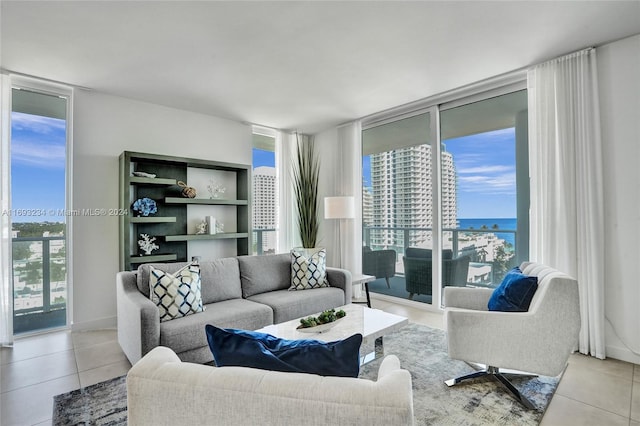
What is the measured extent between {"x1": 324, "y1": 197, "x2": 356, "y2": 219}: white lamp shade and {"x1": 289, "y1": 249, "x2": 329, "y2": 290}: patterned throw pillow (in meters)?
0.92

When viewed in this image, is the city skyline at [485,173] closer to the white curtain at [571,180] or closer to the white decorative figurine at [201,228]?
the white curtain at [571,180]

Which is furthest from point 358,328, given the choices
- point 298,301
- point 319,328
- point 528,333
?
point 528,333

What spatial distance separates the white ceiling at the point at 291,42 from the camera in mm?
2281

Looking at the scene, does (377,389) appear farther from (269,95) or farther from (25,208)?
(25,208)

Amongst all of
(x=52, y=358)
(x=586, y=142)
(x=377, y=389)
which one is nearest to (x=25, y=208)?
(x=52, y=358)

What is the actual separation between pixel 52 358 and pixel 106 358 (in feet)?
1.60

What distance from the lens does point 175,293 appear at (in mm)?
2670

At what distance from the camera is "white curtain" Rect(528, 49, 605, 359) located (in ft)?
9.18

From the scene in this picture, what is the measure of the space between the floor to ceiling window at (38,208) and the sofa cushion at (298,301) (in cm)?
230

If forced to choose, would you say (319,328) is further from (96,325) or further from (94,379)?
(96,325)

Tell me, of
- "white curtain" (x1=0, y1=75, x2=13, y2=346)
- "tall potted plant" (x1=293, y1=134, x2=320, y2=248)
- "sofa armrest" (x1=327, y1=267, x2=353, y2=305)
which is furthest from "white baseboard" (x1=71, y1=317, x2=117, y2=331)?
"tall potted plant" (x1=293, y1=134, x2=320, y2=248)

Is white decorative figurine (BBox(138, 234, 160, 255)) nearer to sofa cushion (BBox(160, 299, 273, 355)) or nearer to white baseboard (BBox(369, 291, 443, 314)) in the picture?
sofa cushion (BBox(160, 299, 273, 355))

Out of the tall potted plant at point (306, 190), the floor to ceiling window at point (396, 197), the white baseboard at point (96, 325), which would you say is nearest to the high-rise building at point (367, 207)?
the floor to ceiling window at point (396, 197)

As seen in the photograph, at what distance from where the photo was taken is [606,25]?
2518 millimetres
